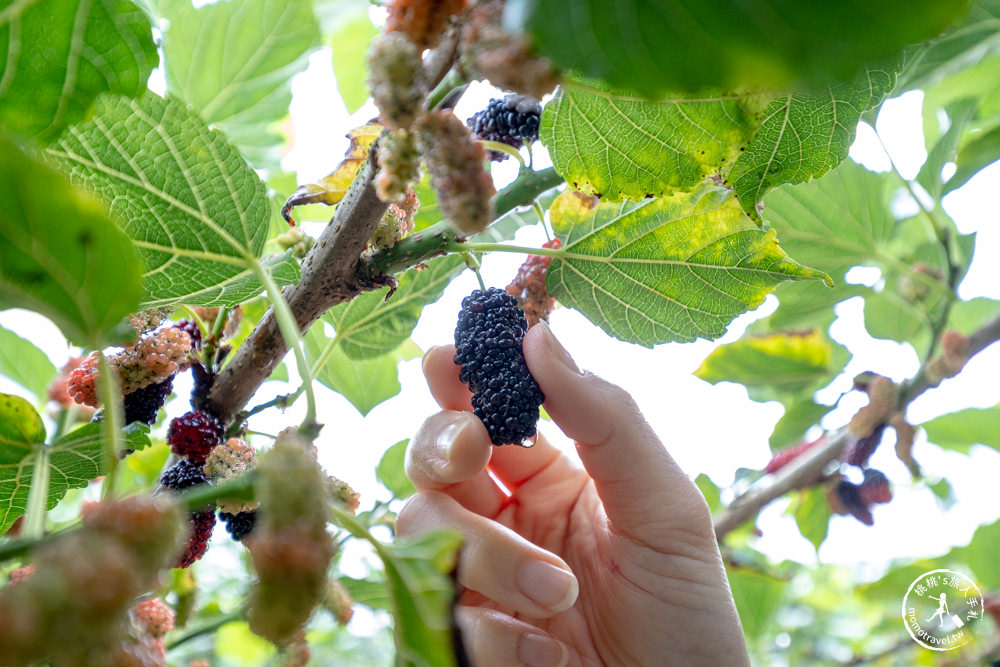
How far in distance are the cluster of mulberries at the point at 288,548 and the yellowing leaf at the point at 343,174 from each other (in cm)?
33

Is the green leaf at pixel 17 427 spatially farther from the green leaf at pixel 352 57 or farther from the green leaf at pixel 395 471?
the green leaf at pixel 352 57

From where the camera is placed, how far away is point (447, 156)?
32 cm

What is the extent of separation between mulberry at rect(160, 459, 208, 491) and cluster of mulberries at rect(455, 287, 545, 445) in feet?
0.75

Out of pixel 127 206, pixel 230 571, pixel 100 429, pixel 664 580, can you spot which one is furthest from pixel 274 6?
pixel 230 571

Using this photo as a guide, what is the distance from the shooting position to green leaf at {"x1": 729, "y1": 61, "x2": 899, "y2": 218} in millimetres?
466

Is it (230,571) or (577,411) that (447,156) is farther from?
(230,571)

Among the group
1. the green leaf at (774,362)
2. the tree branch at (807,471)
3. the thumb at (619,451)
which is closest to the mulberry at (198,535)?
the thumb at (619,451)

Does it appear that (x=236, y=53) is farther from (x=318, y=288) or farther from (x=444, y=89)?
(x=444, y=89)

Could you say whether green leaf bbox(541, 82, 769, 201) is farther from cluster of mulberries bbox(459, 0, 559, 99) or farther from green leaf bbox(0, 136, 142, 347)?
green leaf bbox(0, 136, 142, 347)

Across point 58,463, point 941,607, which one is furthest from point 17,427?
point 941,607

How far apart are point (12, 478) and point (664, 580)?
2.05ft

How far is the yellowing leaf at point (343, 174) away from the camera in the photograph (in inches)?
22.4

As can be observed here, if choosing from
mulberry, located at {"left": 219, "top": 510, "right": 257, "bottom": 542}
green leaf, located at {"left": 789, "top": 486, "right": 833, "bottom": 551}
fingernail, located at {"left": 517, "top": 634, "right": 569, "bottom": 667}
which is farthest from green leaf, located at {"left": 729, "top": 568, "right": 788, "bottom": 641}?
mulberry, located at {"left": 219, "top": 510, "right": 257, "bottom": 542}

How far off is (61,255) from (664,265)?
457 millimetres
